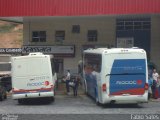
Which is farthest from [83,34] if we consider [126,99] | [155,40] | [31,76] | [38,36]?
[126,99]

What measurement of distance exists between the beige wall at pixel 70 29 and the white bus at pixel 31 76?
1559 centimetres

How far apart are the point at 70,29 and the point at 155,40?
693 cm

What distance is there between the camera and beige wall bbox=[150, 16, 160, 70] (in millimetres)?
44781

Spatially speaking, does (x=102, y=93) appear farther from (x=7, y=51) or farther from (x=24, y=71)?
(x=7, y=51)

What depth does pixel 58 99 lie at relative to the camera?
114ft

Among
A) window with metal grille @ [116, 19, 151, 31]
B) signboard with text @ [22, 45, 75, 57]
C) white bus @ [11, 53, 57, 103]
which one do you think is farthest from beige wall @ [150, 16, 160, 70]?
white bus @ [11, 53, 57, 103]

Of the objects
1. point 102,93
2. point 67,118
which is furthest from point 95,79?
point 67,118

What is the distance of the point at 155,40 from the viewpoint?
4497cm

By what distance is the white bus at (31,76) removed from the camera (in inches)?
1169

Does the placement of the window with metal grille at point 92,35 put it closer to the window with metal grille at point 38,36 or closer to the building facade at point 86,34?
the building facade at point 86,34

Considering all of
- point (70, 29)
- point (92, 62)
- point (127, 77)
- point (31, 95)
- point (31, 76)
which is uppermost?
point (70, 29)

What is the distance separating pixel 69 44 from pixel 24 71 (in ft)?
54.0

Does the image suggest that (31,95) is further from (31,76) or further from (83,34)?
(83,34)

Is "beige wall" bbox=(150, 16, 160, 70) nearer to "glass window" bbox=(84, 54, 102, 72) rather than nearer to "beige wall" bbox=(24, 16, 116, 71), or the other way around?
"beige wall" bbox=(24, 16, 116, 71)
